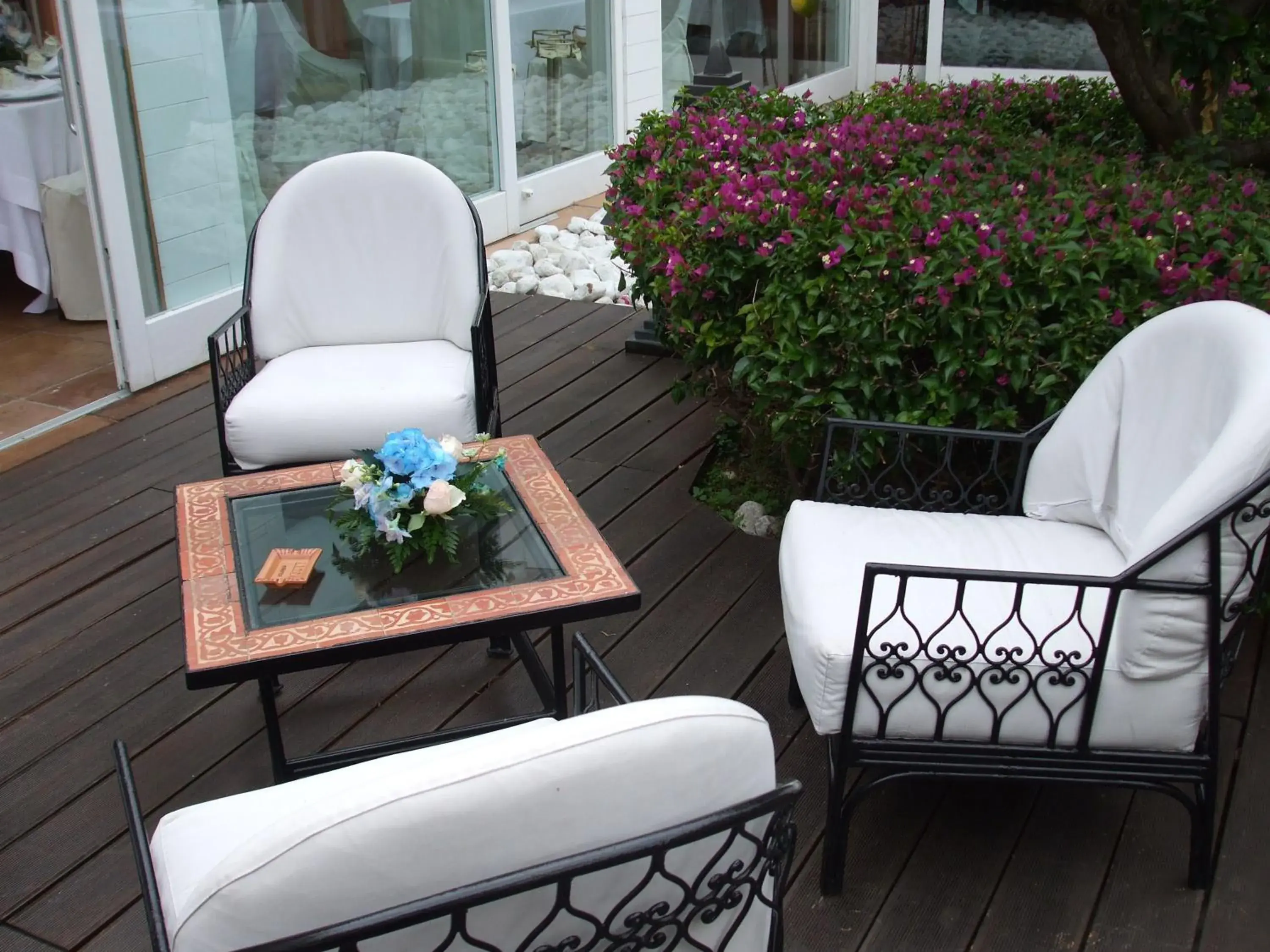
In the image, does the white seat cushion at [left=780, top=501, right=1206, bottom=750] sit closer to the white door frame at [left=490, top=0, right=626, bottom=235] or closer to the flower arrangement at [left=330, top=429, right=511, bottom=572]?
the flower arrangement at [left=330, top=429, right=511, bottom=572]

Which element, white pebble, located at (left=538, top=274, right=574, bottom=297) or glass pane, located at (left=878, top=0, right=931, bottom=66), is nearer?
white pebble, located at (left=538, top=274, right=574, bottom=297)

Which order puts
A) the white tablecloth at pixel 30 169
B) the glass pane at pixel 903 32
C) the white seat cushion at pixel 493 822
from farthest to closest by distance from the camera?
the glass pane at pixel 903 32 → the white tablecloth at pixel 30 169 → the white seat cushion at pixel 493 822

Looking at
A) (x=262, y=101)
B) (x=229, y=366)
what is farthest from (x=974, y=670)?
(x=262, y=101)

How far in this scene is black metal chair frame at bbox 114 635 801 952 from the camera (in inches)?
44.0

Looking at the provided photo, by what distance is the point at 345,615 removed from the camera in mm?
1998

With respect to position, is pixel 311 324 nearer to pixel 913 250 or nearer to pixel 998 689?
pixel 913 250

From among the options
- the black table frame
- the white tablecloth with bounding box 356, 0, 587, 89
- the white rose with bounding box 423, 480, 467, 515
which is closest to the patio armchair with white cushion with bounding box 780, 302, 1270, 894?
the black table frame

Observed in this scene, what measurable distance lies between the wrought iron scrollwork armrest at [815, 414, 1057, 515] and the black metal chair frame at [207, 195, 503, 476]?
0.86 m

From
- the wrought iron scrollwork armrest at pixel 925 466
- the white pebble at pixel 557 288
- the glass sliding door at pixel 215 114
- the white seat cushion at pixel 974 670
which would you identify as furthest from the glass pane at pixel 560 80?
the white seat cushion at pixel 974 670

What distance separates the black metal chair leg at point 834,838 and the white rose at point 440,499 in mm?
732

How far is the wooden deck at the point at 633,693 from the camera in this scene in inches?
77.7

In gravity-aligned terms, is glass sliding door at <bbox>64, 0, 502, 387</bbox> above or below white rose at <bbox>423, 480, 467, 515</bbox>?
above

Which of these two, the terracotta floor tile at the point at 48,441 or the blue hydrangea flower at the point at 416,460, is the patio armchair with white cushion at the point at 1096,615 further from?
the terracotta floor tile at the point at 48,441

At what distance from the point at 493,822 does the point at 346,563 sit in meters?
1.11
